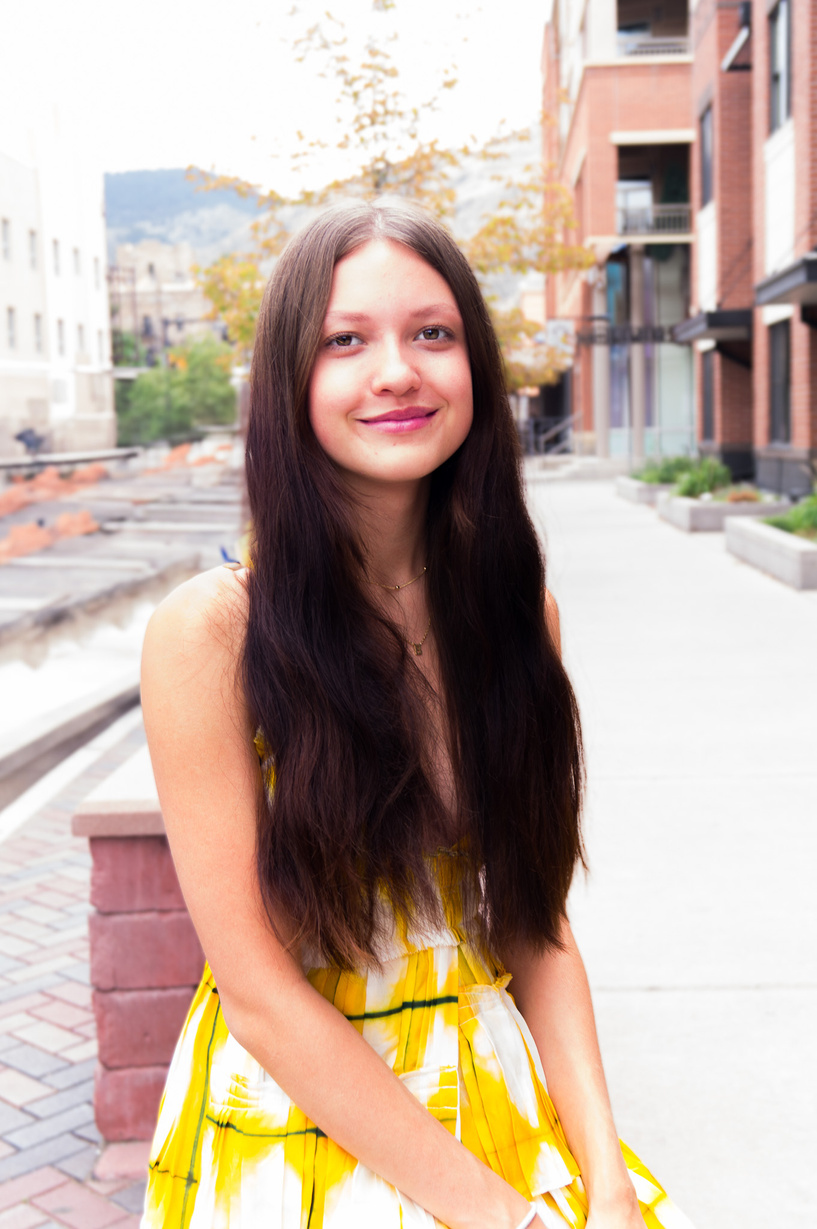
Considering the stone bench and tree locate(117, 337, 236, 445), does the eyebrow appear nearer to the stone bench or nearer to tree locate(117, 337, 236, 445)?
the stone bench

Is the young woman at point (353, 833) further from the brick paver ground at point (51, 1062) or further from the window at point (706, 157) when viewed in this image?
the window at point (706, 157)

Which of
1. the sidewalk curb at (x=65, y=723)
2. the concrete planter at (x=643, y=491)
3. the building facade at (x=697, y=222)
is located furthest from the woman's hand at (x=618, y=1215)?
the concrete planter at (x=643, y=491)

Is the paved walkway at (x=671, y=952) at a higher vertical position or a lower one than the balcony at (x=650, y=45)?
lower

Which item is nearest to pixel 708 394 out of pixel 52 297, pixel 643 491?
pixel 643 491

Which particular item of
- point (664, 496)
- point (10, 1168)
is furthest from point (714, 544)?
point (10, 1168)

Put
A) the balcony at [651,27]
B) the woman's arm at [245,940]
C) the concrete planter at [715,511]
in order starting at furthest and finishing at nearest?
the balcony at [651,27]
the concrete planter at [715,511]
the woman's arm at [245,940]

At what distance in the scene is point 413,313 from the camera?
1590 mm

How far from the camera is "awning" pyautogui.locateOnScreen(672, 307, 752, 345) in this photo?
2275 cm

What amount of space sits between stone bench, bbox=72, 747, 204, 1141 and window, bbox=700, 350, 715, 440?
25.0 m

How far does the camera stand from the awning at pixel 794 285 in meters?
14.0

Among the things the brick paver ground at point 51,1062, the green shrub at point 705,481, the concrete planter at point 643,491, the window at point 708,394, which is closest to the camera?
the brick paver ground at point 51,1062

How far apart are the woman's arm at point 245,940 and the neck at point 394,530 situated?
283 millimetres

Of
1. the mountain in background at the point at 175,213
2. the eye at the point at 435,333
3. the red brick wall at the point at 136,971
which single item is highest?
the mountain in background at the point at 175,213

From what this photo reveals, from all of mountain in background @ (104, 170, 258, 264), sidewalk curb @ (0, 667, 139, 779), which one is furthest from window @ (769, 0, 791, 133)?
sidewalk curb @ (0, 667, 139, 779)
